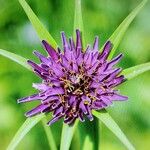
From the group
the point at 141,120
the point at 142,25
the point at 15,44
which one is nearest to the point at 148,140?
the point at 141,120

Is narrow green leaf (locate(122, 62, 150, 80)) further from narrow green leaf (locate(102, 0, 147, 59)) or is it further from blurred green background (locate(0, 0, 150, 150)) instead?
blurred green background (locate(0, 0, 150, 150))

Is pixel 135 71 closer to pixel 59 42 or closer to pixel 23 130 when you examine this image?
pixel 23 130

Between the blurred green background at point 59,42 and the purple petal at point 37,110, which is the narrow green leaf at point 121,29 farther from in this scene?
the blurred green background at point 59,42

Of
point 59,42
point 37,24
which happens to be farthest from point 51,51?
point 59,42

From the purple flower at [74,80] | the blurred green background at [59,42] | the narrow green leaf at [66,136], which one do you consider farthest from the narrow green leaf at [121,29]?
the blurred green background at [59,42]

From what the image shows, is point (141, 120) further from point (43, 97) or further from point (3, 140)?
point (43, 97)

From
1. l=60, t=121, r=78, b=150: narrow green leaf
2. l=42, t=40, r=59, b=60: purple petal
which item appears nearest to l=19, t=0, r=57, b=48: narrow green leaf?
l=42, t=40, r=59, b=60: purple petal
